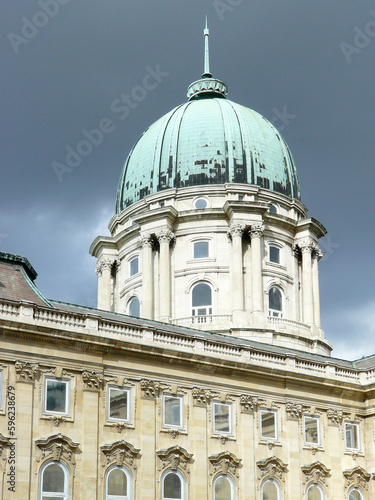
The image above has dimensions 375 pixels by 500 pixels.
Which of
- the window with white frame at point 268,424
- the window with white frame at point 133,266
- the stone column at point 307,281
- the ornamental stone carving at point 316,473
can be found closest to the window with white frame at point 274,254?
the stone column at point 307,281

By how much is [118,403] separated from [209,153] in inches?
1516

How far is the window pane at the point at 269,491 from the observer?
5667 centimetres

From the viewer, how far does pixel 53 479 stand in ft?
160

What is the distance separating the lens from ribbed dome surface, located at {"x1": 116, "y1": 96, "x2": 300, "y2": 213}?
8581cm

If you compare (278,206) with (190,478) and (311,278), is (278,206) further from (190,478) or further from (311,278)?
(190,478)

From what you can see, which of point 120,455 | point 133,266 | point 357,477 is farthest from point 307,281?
point 120,455

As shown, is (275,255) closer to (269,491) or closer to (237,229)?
(237,229)

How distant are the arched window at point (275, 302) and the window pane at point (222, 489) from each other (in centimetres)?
2774

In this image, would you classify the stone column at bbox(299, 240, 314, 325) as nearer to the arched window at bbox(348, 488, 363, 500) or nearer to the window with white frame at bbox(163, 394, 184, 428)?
the arched window at bbox(348, 488, 363, 500)

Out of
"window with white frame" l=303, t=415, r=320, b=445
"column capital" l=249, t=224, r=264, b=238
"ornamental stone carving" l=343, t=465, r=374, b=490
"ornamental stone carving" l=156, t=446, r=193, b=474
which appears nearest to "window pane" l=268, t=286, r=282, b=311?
"column capital" l=249, t=224, r=264, b=238

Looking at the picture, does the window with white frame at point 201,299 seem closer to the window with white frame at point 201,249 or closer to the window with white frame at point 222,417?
the window with white frame at point 201,249

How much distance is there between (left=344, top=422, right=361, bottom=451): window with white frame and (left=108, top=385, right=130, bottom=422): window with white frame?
1756 cm

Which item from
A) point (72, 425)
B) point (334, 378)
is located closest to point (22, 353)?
point (72, 425)

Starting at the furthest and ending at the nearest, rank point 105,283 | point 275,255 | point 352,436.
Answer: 1. point 105,283
2. point 275,255
3. point 352,436
